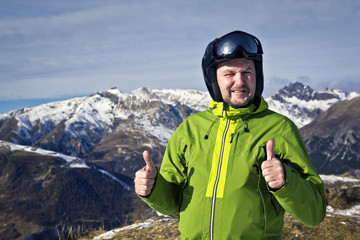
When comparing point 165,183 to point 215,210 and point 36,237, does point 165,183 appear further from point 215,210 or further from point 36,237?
point 36,237

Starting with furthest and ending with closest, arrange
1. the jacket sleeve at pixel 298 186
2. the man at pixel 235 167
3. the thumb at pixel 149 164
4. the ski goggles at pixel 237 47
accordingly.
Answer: the ski goggles at pixel 237 47, the thumb at pixel 149 164, the man at pixel 235 167, the jacket sleeve at pixel 298 186

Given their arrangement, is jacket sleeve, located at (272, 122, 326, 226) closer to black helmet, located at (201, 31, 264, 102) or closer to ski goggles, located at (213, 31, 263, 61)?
black helmet, located at (201, 31, 264, 102)

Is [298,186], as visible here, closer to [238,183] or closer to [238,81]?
[238,183]

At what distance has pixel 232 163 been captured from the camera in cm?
495

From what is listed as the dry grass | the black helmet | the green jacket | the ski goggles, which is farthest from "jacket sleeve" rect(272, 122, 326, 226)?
the dry grass

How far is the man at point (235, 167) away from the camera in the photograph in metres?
4.57

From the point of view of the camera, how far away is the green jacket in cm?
464

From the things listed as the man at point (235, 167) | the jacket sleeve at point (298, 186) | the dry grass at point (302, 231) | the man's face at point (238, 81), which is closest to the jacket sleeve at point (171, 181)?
the man at point (235, 167)

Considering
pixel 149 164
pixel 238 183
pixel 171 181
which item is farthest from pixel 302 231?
pixel 149 164

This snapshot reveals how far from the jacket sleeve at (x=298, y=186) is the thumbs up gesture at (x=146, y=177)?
200 cm

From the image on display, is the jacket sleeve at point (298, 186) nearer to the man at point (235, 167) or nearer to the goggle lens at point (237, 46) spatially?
the man at point (235, 167)

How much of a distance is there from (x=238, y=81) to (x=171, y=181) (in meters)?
2.25

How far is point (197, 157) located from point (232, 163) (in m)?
0.65

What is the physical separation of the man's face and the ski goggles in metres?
0.12
